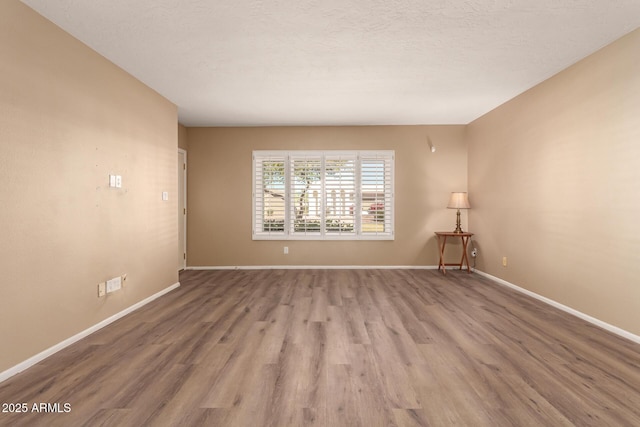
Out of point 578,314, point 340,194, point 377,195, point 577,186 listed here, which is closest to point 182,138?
point 340,194

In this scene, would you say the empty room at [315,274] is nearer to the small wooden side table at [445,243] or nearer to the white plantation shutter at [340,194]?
the small wooden side table at [445,243]

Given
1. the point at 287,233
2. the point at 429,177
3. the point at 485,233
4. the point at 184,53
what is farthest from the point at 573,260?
the point at 184,53

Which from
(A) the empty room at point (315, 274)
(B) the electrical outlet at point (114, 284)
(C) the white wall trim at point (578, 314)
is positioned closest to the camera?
(A) the empty room at point (315, 274)

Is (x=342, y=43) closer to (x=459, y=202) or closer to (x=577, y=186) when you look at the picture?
(x=577, y=186)

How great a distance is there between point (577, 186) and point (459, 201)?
2.08m

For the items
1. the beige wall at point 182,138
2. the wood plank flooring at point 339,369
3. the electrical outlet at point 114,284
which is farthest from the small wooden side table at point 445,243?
the beige wall at point 182,138

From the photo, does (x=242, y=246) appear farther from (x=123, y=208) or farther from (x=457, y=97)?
(x=457, y=97)

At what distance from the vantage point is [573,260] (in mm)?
3332

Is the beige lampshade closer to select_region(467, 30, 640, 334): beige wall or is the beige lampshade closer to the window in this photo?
select_region(467, 30, 640, 334): beige wall

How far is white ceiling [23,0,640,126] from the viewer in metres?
2.36

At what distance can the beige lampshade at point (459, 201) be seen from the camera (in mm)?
5301

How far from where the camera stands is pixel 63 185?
2.59 meters

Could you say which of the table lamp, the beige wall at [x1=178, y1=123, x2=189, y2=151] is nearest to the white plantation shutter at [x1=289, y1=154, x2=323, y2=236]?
the beige wall at [x1=178, y1=123, x2=189, y2=151]

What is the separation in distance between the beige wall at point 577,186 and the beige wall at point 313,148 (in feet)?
3.57
